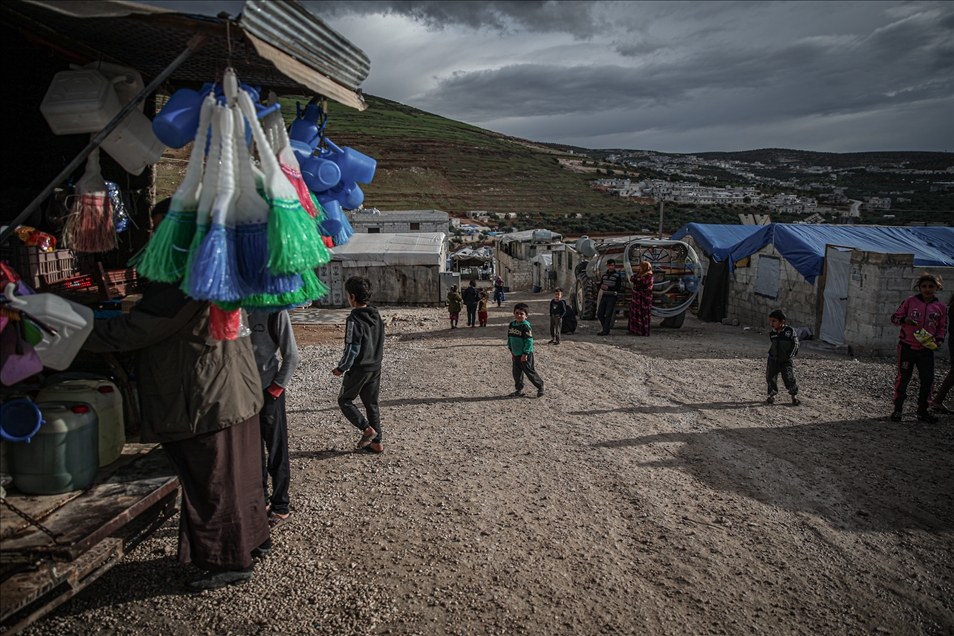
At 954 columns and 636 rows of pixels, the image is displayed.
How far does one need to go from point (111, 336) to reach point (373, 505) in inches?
89.8

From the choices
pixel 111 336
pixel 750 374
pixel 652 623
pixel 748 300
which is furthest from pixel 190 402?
pixel 748 300

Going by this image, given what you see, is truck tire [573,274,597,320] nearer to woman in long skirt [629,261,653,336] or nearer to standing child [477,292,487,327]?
woman in long skirt [629,261,653,336]

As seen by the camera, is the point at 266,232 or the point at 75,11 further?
the point at 266,232

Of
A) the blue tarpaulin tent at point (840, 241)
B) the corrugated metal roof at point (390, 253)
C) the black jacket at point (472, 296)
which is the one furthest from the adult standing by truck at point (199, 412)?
the corrugated metal roof at point (390, 253)

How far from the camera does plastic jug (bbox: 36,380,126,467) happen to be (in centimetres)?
291

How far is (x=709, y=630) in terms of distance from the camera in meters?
2.98

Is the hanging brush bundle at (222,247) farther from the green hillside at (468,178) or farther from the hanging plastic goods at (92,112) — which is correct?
the green hillside at (468,178)

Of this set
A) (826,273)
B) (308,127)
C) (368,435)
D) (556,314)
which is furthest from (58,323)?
(826,273)

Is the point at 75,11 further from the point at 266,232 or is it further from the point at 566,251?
the point at 566,251

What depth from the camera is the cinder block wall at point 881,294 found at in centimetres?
1023

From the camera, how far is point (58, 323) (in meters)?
2.54

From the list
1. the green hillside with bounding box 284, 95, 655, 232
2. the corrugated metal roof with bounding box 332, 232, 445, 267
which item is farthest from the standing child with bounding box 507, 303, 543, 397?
the green hillside with bounding box 284, 95, 655, 232

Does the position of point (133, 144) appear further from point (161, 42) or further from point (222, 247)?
point (222, 247)

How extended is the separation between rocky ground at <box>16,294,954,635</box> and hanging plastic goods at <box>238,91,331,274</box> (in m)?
1.91
